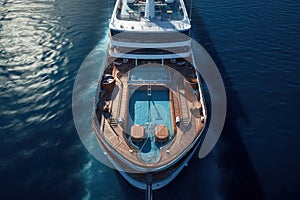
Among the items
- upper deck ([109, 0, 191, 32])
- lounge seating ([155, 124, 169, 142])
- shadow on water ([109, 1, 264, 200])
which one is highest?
upper deck ([109, 0, 191, 32])

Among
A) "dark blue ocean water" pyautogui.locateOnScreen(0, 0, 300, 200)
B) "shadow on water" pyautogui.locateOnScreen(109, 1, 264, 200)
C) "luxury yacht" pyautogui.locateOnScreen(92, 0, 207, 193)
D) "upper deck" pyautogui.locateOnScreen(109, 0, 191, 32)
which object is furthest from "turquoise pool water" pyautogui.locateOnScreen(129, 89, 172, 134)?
"upper deck" pyautogui.locateOnScreen(109, 0, 191, 32)

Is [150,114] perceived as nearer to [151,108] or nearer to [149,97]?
[151,108]

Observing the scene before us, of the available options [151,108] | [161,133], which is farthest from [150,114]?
[161,133]

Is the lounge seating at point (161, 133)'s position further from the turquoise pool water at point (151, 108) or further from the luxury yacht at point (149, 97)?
the turquoise pool water at point (151, 108)

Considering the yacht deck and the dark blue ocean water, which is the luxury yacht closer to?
the yacht deck

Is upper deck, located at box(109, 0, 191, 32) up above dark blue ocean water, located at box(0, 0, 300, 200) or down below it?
above
